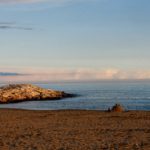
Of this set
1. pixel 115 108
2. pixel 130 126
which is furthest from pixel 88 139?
pixel 115 108

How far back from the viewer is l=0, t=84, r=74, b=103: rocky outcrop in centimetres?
8275

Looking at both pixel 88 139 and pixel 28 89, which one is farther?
pixel 28 89

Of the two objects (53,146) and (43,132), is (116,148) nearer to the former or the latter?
(53,146)

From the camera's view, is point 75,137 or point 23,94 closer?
point 75,137

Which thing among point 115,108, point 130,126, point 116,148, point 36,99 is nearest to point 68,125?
point 130,126

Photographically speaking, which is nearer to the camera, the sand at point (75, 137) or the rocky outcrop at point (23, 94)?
the sand at point (75, 137)

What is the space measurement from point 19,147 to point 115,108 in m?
24.4

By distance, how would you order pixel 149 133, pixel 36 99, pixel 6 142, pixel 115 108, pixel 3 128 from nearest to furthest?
1. pixel 6 142
2. pixel 149 133
3. pixel 3 128
4. pixel 115 108
5. pixel 36 99

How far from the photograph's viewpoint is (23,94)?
3430 inches

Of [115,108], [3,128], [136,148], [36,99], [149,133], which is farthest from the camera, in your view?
[36,99]

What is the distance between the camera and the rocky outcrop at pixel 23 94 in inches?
3258

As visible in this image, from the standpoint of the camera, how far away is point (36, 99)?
87.8 meters

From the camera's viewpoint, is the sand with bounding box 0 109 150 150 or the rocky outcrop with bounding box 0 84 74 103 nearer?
the sand with bounding box 0 109 150 150

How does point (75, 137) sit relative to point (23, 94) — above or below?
below
